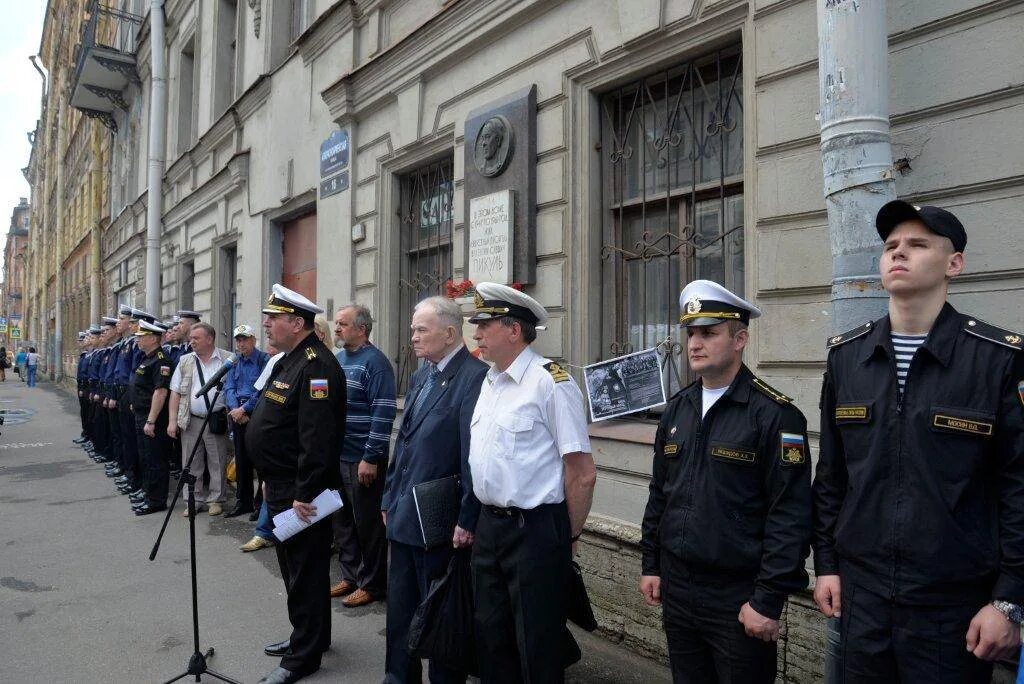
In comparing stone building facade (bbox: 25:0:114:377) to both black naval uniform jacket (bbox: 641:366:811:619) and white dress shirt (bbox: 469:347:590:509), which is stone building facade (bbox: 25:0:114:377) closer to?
white dress shirt (bbox: 469:347:590:509)

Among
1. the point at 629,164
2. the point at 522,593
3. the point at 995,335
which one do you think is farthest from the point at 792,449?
the point at 629,164

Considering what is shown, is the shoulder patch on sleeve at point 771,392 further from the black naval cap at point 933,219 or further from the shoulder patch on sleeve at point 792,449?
the black naval cap at point 933,219

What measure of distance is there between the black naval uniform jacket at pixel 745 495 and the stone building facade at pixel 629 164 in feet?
4.40

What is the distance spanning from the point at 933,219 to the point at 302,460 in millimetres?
2886

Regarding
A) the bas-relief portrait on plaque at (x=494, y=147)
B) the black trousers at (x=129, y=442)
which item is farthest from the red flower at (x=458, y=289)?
the black trousers at (x=129, y=442)

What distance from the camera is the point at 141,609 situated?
189 inches

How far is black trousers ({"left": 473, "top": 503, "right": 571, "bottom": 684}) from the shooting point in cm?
283

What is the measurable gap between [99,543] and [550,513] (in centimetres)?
538

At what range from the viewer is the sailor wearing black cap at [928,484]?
1924 millimetres

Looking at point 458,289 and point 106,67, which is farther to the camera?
point 106,67

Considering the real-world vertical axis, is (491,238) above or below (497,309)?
above

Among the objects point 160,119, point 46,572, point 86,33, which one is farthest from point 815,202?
point 86,33

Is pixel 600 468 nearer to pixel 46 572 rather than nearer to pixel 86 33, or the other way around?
pixel 46 572

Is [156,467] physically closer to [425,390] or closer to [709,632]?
[425,390]
